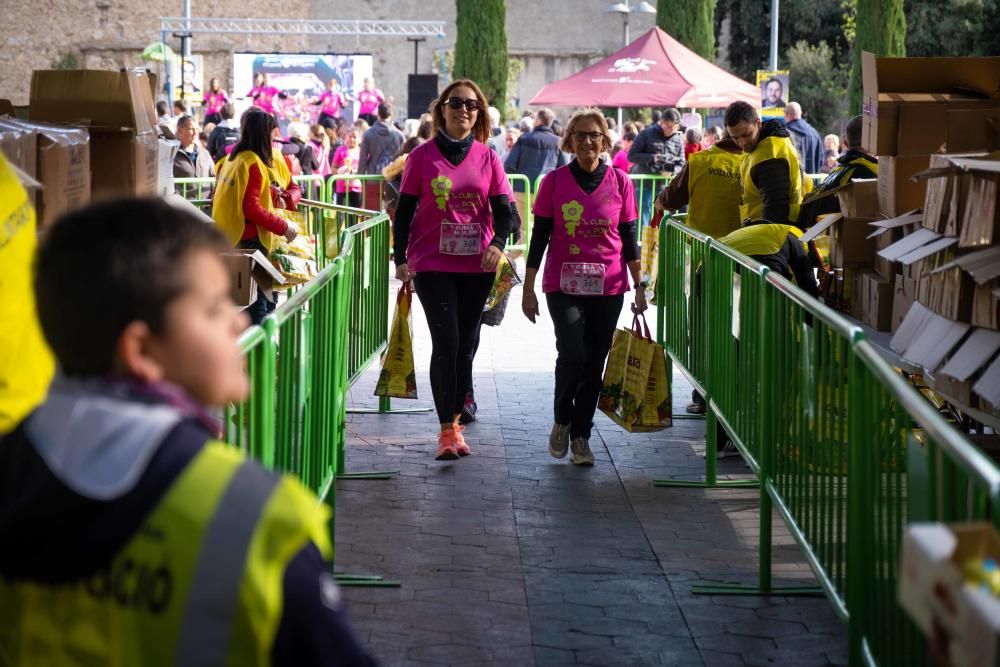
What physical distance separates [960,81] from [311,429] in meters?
4.33

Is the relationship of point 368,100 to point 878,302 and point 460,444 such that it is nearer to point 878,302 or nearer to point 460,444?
point 460,444

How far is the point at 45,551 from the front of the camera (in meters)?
1.76

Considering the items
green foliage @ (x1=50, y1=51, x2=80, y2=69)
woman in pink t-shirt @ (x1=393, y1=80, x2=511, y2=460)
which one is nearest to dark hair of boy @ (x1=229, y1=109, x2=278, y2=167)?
woman in pink t-shirt @ (x1=393, y1=80, x2=511, y2=460)

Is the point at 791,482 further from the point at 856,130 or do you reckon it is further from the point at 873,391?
the point at 856,130

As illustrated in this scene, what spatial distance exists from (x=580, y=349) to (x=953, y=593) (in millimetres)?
5437

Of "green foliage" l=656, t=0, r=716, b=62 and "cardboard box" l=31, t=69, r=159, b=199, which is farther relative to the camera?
"green foliage" l=656, t=0, r=716, b=62

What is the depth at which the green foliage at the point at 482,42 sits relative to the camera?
2873 cm

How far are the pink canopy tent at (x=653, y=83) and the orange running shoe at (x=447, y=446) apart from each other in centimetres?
1452

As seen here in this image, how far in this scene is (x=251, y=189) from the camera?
871cm

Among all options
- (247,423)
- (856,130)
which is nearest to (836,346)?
(247,423)

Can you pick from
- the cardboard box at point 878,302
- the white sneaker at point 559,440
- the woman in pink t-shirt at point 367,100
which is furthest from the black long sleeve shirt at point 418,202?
the woman in pink t-shirt at point 367,100

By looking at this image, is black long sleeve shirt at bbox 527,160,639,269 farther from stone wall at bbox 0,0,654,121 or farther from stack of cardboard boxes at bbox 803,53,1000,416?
stone wall at bbox 0,0,654,121

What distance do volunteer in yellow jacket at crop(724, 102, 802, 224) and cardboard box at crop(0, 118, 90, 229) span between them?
4.20 m

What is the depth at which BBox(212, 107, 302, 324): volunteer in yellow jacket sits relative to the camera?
864cm
